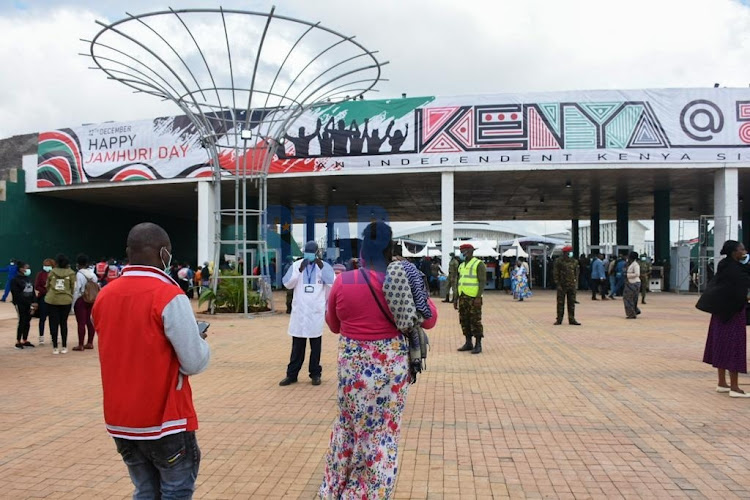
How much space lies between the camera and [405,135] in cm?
2147

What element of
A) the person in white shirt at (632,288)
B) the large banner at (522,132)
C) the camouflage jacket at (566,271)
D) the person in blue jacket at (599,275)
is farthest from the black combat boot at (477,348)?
the person in blue jacket at (599,275)

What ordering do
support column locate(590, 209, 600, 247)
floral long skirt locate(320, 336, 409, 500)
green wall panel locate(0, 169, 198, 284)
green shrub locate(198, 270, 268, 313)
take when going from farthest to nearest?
support column locate(590, 209, 600, 247)
green wall panel locate(0, 169, 198, 284)
green shrub locate(198, 270, 268, 313)
floral long skirt locate(320, 336, 409, 500)

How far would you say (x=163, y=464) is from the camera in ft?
8.17

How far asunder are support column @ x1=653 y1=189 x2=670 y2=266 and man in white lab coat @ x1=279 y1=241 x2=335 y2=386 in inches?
940

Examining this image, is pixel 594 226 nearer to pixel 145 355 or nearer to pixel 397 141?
pixel 397 141

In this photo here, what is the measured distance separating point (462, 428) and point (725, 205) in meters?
19.4

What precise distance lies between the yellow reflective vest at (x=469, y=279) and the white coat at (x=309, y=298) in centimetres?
296

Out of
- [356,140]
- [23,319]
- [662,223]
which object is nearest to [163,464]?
[23,319]

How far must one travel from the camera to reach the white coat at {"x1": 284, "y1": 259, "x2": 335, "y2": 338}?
6.82m

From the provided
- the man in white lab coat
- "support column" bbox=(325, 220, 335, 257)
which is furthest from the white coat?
"support column" bbox=(325, 220, 335, 257)

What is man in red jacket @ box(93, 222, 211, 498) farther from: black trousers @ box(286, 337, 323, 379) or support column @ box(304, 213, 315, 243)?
support column @ box(304, 213, 315, 243)

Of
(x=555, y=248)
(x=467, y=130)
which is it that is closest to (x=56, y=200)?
(x=467, y=130)

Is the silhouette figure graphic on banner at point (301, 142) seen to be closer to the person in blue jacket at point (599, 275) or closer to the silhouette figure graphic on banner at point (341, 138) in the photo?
the silhouette figure graphic on banner at point (341, 138)

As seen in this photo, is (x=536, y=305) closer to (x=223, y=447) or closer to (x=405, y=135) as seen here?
(x=405, y=135)
